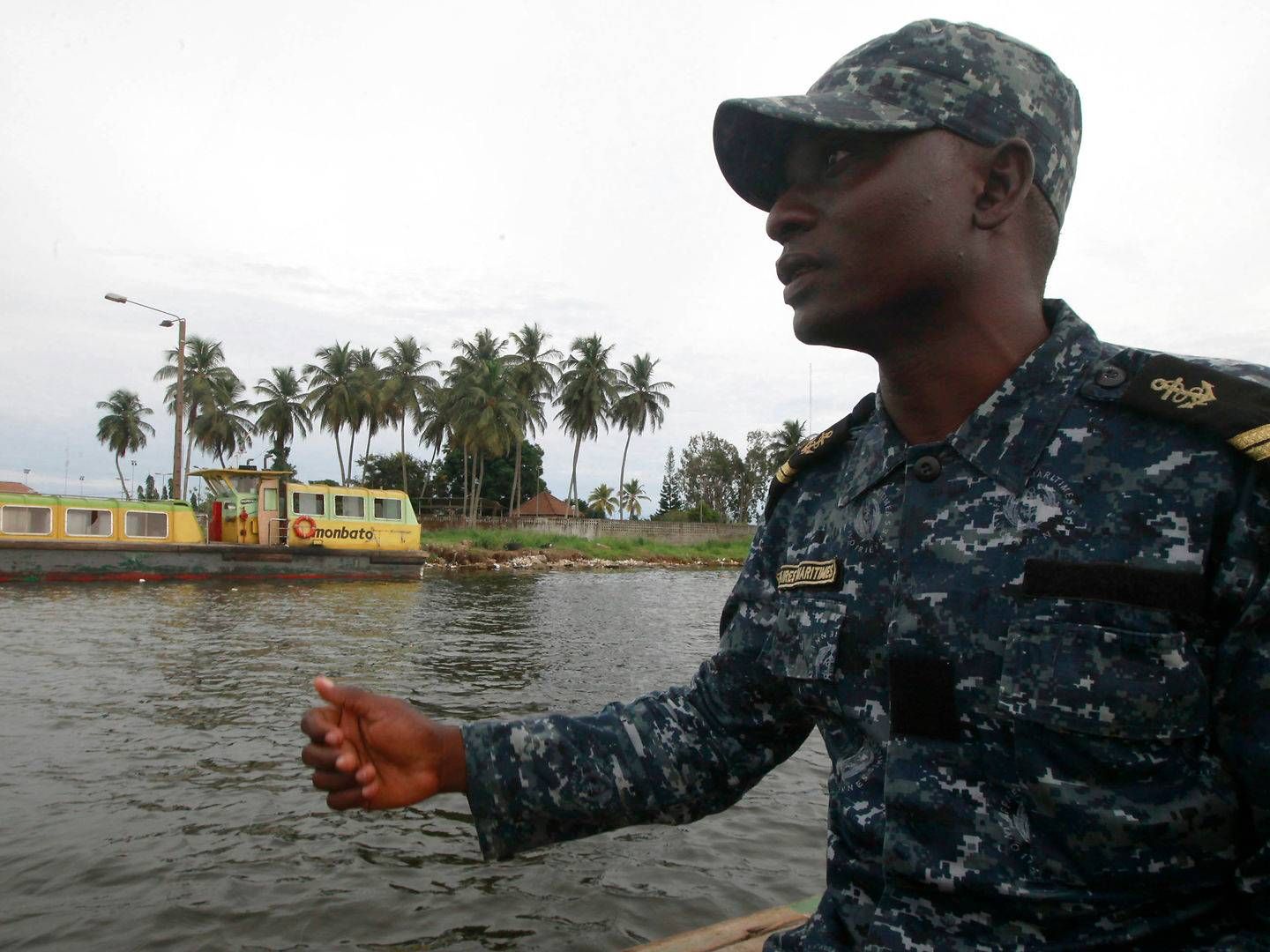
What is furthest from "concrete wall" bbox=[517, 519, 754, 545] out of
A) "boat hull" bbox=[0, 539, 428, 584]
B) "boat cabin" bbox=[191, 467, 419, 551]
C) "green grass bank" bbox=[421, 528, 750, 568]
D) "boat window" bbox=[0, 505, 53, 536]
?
"boat window" bbox=[0, 505, 53, 536]

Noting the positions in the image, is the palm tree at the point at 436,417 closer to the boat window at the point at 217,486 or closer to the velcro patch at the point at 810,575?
the boat window at the point at 217,486

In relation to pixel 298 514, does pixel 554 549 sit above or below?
below

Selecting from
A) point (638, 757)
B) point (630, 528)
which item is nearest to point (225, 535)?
point (638, 757)

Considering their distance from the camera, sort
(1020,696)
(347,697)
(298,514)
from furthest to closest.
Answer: (298,514), (347,697), (1020,696)

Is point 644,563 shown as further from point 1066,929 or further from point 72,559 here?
point 1066,929

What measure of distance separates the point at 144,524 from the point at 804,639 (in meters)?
23.0

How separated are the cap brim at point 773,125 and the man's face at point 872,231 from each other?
0.12ft

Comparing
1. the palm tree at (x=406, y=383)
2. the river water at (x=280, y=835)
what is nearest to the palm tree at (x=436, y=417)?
the palm tree at (x=406, y=383)

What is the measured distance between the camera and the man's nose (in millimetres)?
1432

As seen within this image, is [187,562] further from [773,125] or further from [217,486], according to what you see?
[773,125]

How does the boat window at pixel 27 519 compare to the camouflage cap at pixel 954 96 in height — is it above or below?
below

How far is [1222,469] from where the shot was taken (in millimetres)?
1053

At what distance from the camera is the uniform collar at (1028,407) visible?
4.09 feet

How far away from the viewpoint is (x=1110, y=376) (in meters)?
1.23
